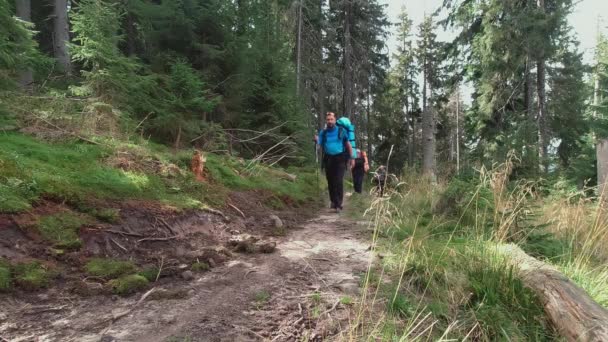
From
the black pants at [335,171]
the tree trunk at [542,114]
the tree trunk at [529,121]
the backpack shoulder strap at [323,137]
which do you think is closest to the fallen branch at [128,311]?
the black pants at [335,171]

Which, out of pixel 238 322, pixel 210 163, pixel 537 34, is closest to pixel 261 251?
pixel 238 322

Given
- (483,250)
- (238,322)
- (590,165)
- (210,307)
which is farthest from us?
(590,165)

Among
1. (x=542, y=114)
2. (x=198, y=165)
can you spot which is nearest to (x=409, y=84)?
(x=542, y=114)

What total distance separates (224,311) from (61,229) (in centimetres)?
200

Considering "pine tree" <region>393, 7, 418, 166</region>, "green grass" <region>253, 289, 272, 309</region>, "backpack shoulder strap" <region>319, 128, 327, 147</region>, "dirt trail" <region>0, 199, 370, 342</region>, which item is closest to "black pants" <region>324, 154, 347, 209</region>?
"backpack shoulder strap" <region>319, 128, 327, 147</region>

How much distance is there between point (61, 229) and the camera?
3.39 m

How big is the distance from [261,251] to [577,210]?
4027 mm

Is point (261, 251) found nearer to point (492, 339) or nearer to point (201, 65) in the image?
point (492, 339)

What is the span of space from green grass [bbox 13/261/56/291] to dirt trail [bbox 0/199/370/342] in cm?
23

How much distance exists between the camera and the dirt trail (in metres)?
2.21

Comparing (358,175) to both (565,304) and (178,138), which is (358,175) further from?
(565,304)

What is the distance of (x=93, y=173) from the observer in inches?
177

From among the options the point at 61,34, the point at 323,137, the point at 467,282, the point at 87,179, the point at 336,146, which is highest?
the point at 61,34

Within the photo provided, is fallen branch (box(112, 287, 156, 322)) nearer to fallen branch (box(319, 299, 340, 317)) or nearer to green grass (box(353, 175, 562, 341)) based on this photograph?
fallen branch (box(319, 299, 340, 317))
